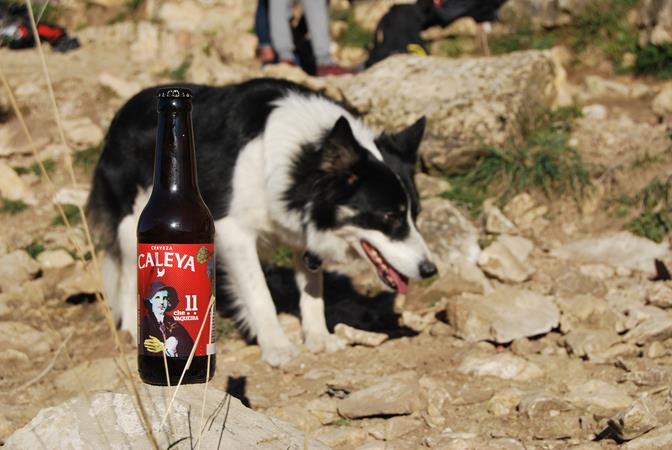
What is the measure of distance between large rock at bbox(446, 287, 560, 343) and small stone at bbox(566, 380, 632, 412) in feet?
2.62

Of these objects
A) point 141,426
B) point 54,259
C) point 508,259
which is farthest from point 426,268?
point 54,259

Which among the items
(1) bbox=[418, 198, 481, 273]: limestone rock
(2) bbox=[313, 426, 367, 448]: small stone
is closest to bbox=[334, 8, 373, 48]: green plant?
(1) bbox=[418, 198, 481, 273]: limestone rock

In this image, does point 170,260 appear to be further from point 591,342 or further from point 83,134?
point 83,134

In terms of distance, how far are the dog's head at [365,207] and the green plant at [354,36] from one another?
529 cm

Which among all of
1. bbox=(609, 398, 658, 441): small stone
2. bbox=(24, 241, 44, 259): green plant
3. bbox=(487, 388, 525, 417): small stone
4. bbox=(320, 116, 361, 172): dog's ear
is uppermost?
bbox=(320, 116, 361, 172): dog's ear

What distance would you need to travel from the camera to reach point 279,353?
4.55 meters

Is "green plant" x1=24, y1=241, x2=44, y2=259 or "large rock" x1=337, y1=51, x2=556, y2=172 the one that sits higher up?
"large rock" x1=337, y1=51, x2=556, y2=172

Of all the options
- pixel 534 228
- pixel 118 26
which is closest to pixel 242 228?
pixel 534 228

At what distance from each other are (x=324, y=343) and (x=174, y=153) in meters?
2.44

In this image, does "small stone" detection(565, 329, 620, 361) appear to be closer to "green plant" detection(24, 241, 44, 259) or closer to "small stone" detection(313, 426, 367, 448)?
"small stone" detection(313, 426, 367, 448)

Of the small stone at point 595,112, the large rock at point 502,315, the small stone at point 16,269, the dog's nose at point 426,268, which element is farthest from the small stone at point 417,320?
the small stone at point 595,112

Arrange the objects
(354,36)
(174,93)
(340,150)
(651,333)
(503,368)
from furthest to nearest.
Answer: (354,36) < (340,150) < (651,333) < (503,368) < (174,93)

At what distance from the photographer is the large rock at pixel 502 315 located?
4418mm

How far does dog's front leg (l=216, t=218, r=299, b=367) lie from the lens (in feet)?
15.5
